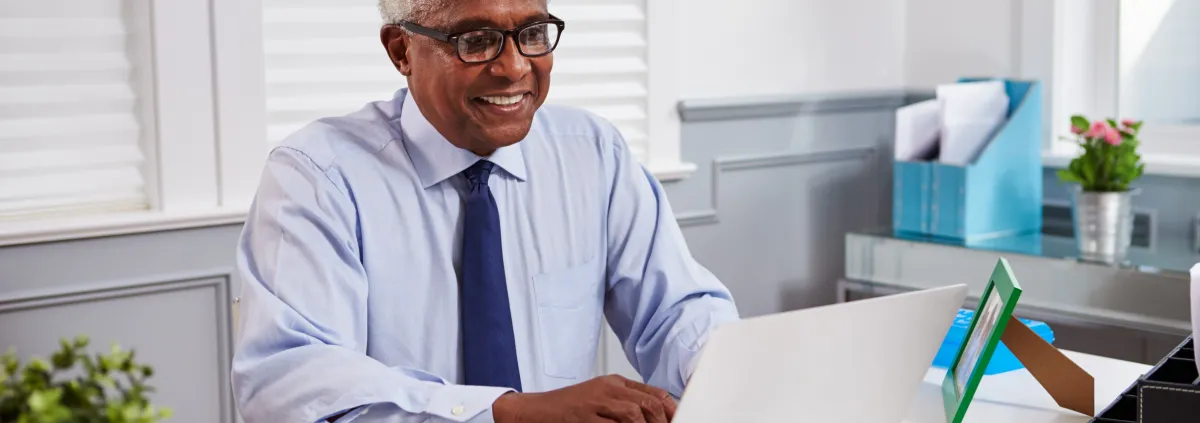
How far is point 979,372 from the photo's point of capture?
4.32 ft

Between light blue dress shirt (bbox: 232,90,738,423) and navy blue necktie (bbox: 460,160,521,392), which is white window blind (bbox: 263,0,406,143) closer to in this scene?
light blue dress shirt (bbox: 232,90,738,423)

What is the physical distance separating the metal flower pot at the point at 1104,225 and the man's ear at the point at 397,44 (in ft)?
5.43

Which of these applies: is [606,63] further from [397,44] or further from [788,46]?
[397,44]

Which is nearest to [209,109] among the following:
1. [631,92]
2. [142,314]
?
[142,314]

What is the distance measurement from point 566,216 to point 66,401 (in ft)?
3.70

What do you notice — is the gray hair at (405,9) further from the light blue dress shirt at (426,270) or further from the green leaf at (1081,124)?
the green leaf at (1081,124)

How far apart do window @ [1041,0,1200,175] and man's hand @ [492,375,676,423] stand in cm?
207

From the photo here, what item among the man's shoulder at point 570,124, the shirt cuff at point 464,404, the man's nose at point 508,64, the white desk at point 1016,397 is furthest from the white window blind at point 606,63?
the shirt cuff at point 464,404

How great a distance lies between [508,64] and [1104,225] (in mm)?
1644

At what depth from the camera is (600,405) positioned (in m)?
1.26

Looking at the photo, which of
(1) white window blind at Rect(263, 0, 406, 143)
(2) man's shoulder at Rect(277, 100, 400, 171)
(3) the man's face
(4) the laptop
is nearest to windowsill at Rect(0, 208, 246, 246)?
(1) white window blind at Rect(263, 0, 406, 143)

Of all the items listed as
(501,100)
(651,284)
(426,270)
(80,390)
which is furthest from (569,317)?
(80,390)

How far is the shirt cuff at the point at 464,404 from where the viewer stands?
51.3 inches

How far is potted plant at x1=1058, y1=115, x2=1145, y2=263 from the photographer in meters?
2.71
